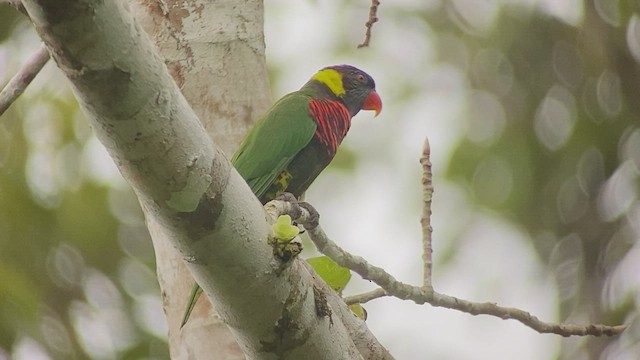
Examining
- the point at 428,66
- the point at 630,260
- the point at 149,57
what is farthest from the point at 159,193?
the point at 428,66

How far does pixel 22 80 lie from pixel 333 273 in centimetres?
88

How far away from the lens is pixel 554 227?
14.7 feet

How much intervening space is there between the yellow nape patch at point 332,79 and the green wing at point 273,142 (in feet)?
1.49

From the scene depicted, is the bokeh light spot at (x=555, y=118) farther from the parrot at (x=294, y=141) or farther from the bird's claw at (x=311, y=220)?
the bird's claw at (x=311, y=220)

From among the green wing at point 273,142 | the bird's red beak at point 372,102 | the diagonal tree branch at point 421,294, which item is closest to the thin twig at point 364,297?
the diagonal tree branch at point 421,294

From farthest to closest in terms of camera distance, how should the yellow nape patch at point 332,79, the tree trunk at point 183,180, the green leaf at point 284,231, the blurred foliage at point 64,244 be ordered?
1. the blurred foliage at point 64,244
2. the yellow nape patch at point 332,79
3. the green leaf at point 284,231
4. the tree trunk at point 183,180

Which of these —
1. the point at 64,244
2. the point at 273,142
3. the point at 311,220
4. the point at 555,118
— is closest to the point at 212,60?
the point at 273,142

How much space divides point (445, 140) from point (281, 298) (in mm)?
3235

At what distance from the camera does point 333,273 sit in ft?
7.66

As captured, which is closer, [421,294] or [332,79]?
[421,294]

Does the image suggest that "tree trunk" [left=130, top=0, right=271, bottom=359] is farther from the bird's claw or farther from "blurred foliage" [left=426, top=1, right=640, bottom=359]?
"blurred foliage" [left=426, top=1, right=640, bottom=359]

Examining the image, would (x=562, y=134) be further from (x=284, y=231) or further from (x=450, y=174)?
(x=284, y=231)

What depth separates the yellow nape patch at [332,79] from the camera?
340 centimetres

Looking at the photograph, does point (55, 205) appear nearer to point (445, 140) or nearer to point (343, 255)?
point (445, 140)
